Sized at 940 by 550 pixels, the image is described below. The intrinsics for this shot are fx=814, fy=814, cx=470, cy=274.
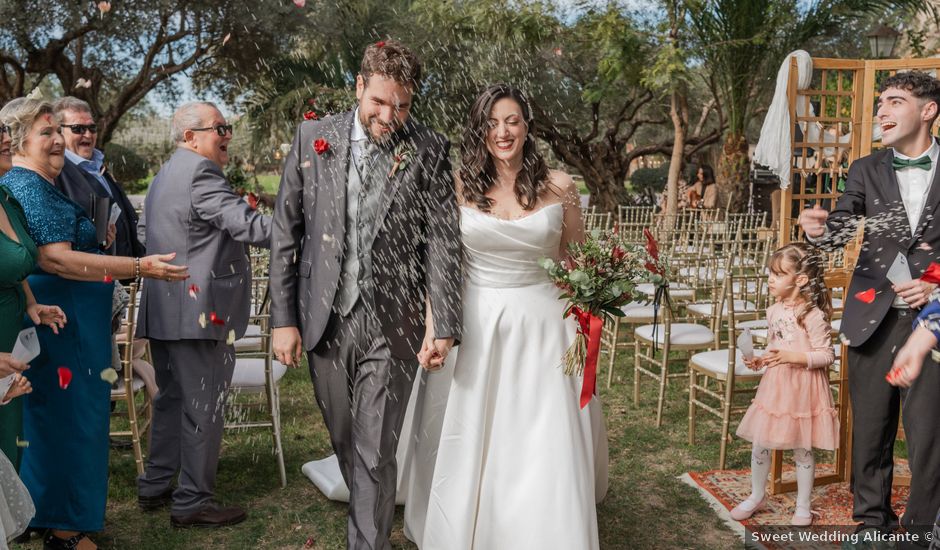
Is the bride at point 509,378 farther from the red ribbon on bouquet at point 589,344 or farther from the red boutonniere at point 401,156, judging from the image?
the red boutonniere at point 401,156

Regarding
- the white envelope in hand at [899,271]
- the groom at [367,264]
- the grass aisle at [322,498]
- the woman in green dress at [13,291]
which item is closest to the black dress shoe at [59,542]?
the grass aisle at [322,498]

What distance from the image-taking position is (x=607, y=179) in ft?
73.2

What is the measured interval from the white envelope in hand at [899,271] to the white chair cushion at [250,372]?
3.42 m

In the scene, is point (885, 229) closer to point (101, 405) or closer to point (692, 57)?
point (101, 405)

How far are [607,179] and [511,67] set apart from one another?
15.2ft

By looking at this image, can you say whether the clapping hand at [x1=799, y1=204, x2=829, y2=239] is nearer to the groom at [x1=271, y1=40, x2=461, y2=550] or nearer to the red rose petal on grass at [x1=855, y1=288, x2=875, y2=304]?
the red rose petal on grass at [x1=855, y1=288, x2=875, y2=304]

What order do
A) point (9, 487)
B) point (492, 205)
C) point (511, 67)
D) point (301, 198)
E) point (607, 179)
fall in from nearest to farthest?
point (9, 487)
point (301, 198)
point (492, 205)
point (511, 67)
point (607, 179)

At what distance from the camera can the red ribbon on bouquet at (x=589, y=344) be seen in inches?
145

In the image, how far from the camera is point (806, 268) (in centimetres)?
425

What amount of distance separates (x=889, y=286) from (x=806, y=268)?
18.8 inches

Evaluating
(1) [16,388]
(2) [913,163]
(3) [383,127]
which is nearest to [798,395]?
(2) [913,163]

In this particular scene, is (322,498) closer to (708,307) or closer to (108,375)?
(108,375)

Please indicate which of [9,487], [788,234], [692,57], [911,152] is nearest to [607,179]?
[692,57]

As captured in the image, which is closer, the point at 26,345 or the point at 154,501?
the point at 26,345
